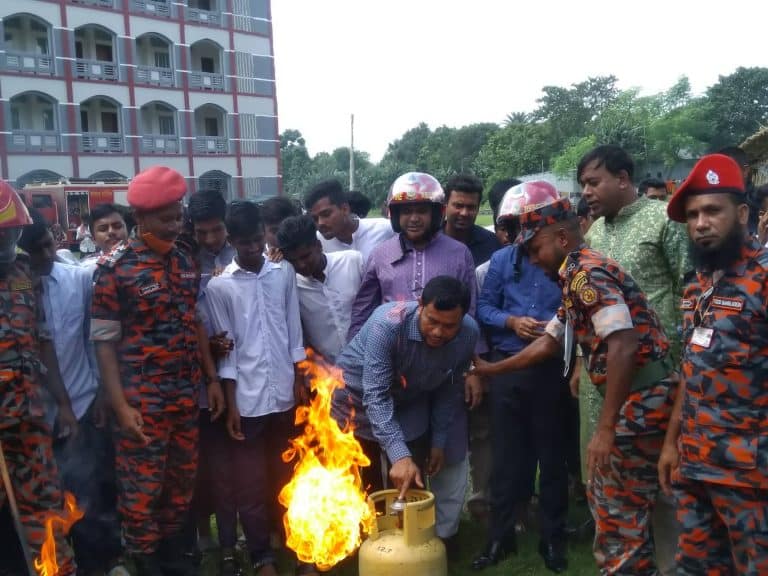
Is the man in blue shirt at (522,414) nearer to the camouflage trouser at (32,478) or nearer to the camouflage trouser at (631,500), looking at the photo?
the camouflage trouser at (631,500)

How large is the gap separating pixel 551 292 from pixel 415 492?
5.46 feet

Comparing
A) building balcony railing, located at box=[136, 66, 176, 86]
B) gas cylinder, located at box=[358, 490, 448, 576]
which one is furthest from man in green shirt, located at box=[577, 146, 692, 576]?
building balcony railing, located at box=[136, 66, 176, 86]

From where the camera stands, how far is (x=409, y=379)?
4.30 meters

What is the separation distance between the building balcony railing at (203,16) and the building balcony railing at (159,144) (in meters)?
6.49

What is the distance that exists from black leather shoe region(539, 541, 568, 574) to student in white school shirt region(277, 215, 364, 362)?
6.62 ft

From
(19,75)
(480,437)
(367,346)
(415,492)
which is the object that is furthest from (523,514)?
(19,75)

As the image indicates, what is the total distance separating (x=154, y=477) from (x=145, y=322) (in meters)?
0.94

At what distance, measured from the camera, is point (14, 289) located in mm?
3756

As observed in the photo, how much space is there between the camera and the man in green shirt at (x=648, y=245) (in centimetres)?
412

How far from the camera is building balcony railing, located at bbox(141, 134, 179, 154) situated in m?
34.7

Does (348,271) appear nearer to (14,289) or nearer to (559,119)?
(14,289)

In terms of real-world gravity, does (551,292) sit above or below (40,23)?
below

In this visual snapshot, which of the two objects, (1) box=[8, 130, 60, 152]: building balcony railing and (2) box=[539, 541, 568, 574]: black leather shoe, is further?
(1) box=[8, 130, 60, 152]: building balcony railing

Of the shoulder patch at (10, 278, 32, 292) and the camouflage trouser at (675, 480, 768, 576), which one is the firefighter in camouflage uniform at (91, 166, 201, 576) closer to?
the shoulder patch at (10, 278, 32, 292)
